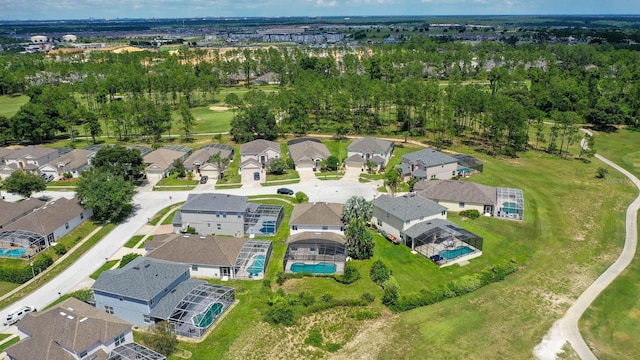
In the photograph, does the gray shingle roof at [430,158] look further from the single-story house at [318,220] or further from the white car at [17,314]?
the white car at [17,314]

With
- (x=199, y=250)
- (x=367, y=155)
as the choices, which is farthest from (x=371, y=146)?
(x=199, y=250)

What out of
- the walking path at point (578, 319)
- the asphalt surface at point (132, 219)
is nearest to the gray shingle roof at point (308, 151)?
the asphalt surface at point (132, 219)

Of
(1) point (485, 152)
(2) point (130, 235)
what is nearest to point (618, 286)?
(1) point (485, 152)

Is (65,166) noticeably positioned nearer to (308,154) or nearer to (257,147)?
(257,147)

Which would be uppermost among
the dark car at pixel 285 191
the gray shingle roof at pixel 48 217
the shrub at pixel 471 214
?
the gray shingle roof at pixel 48 217

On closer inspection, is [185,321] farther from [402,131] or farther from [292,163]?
[402,131]

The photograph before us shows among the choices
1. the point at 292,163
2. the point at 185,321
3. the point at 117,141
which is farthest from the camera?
the point at 117,141

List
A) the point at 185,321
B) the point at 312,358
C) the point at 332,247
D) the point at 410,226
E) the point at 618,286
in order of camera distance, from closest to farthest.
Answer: the point at 312,358 < the point at 185,321 < the point at 618,286 < the point at 332,247 < the point at 410,226
